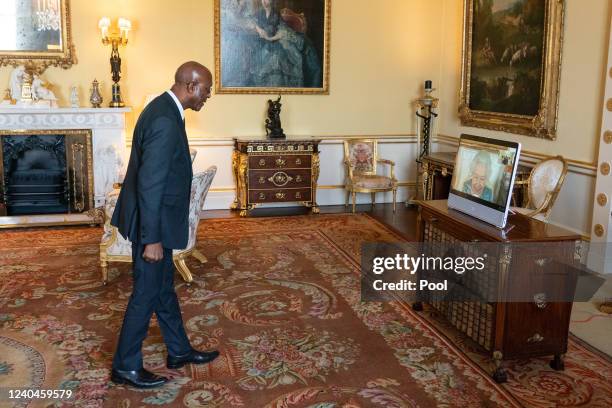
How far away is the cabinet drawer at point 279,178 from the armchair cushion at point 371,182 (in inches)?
25.1

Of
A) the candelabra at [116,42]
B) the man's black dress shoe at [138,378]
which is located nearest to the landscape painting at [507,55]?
the candelabra at [116,42]

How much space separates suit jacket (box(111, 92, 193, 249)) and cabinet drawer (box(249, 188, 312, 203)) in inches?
177

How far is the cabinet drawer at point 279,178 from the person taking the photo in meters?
7.59

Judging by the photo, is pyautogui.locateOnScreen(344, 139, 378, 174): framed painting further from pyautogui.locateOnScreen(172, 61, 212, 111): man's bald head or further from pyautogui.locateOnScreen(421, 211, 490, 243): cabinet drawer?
pyautogui.locateOnScreen(172, 61, 212, 111): man's bald head

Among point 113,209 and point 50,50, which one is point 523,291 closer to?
point 113,209

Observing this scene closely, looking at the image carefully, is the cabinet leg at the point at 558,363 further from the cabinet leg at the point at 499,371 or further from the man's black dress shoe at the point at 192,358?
the man's black dress shoe at the point at 192,358

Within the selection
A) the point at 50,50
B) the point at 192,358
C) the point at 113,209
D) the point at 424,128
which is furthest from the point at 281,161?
the point at 192,358

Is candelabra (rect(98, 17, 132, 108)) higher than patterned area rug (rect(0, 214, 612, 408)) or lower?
higher

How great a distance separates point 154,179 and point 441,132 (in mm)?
6218

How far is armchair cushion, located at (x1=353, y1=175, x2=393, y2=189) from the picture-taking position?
25.7 ft

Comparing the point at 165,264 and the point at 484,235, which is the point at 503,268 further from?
the point at 165,264

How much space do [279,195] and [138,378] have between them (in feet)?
15.3

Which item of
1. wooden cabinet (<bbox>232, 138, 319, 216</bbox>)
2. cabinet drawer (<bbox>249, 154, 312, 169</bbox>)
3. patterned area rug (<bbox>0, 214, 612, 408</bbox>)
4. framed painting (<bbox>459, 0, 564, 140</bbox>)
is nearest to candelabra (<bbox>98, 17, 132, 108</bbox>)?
wooden cabinet (<bbox>232, 138, 319, 216</bbox>)

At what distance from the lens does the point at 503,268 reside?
335 cm
